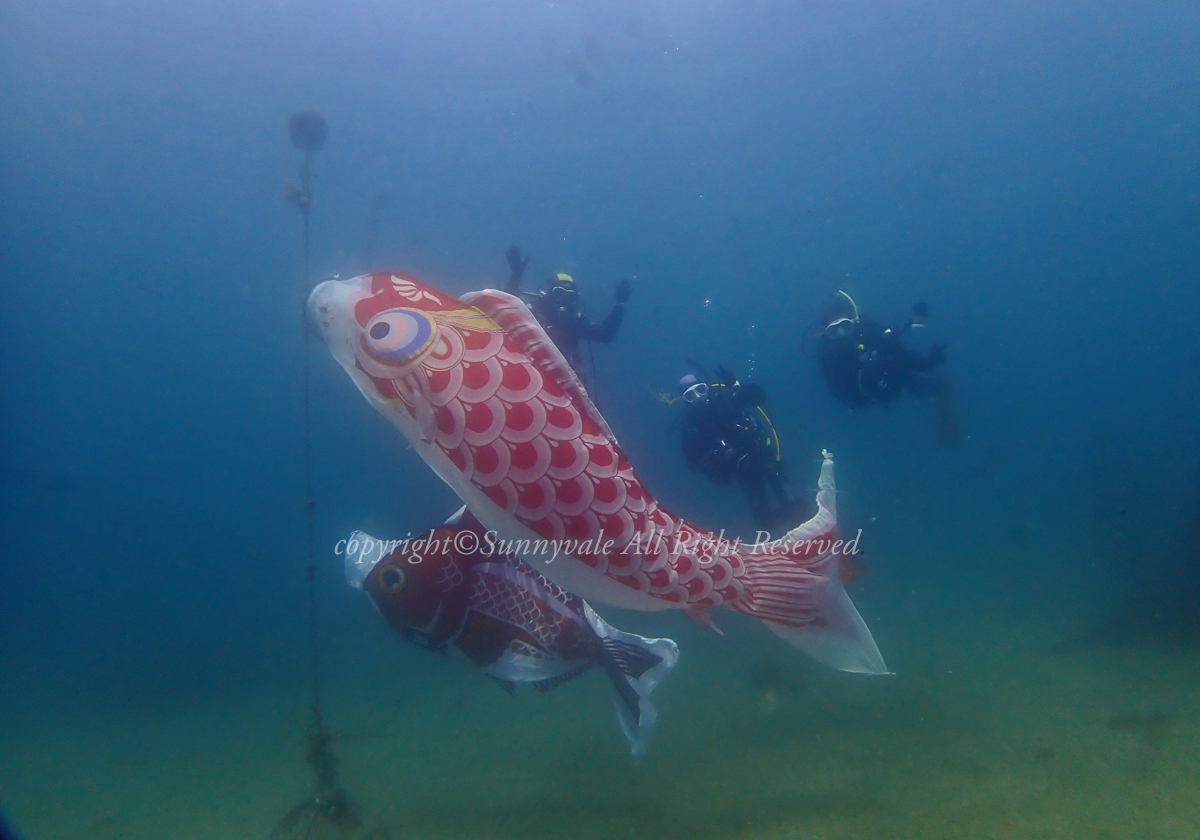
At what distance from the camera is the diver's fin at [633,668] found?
146 inches

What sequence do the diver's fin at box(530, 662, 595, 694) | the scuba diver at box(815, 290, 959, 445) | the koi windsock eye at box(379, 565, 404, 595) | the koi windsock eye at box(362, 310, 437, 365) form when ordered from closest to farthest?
the koi windsock eye at box(362, 310, 437, 365) → the koi windsock eye at box(379, 565, 404, 595) → the diver's fin at box(530, 662, 595, 694) → the scuba diver at box(815, 290, 959, 445)

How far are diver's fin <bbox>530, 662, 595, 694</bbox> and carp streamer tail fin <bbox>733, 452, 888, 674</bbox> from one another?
56.2 inches

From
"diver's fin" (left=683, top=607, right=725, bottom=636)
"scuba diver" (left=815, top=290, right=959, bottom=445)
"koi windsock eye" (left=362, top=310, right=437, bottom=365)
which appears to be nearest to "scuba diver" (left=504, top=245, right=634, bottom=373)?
"scuba diver" (left=815, top=290, right=959, bottom=445)

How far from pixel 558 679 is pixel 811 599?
186 centimetres

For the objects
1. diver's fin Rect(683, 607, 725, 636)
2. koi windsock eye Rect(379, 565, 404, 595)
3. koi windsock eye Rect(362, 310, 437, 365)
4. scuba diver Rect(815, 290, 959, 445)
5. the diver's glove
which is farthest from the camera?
scuba diver Rect(815, 290, 959, 445)

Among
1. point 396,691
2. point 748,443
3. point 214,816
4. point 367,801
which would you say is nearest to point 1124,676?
point 748,443

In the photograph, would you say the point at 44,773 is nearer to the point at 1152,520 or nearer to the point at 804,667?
the point at 804,667

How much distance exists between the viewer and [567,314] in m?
6.53

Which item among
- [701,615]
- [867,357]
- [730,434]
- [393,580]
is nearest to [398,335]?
[393,580]

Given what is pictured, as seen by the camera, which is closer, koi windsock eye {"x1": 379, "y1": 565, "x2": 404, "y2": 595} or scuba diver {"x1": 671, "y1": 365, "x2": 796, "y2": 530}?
koi windsock eye {"x1": 379, "y1": 565, "x2": 404, "y2": 595}

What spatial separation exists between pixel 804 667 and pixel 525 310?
7186 mm

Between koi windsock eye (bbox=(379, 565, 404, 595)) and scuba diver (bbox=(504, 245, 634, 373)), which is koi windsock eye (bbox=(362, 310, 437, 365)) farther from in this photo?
scuba diver (bbox=(504, 245, 634, 373))

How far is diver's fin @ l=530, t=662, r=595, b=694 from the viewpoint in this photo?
3660 millimetres

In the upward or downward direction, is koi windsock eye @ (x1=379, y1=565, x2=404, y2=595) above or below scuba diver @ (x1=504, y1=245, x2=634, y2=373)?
A: below
